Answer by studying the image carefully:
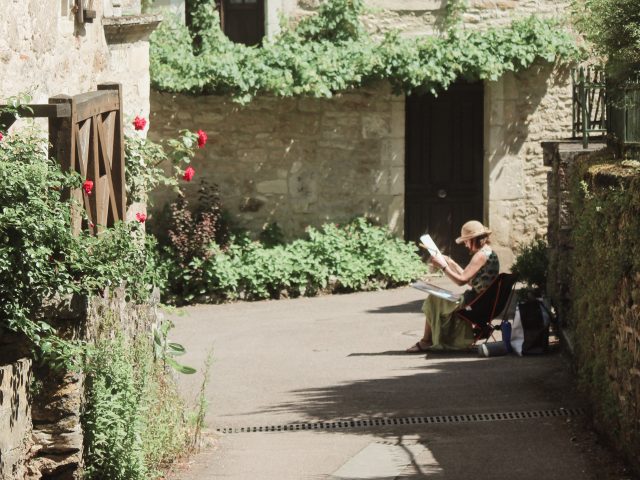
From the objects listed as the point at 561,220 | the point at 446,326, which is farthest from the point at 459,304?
the point at 561,220

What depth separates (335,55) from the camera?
15.1 m

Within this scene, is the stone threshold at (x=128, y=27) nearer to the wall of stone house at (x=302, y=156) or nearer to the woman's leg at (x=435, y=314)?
the woman's leg at (x=435, y=314)

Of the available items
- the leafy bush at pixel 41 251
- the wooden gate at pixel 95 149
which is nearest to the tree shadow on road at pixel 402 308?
the wooden gate at pixel 95 149

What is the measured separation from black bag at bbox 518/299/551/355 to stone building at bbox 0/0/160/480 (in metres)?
3.75

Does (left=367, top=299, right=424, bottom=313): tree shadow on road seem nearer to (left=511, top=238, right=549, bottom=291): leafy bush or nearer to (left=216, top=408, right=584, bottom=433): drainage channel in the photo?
(left=511, top=238, right=549, bottom=291): leafy bush

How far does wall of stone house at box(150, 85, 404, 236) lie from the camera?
50.1ft

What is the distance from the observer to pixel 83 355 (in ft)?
21.2

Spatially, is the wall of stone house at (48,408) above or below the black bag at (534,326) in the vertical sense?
above

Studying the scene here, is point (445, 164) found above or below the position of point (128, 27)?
below

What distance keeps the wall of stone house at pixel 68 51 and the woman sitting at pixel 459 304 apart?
10.2ft

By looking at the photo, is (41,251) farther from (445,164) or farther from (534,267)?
(445,164)

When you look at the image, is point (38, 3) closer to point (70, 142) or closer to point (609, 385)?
point (70, 142)

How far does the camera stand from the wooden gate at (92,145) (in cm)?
642

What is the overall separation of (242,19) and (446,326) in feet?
20.0
